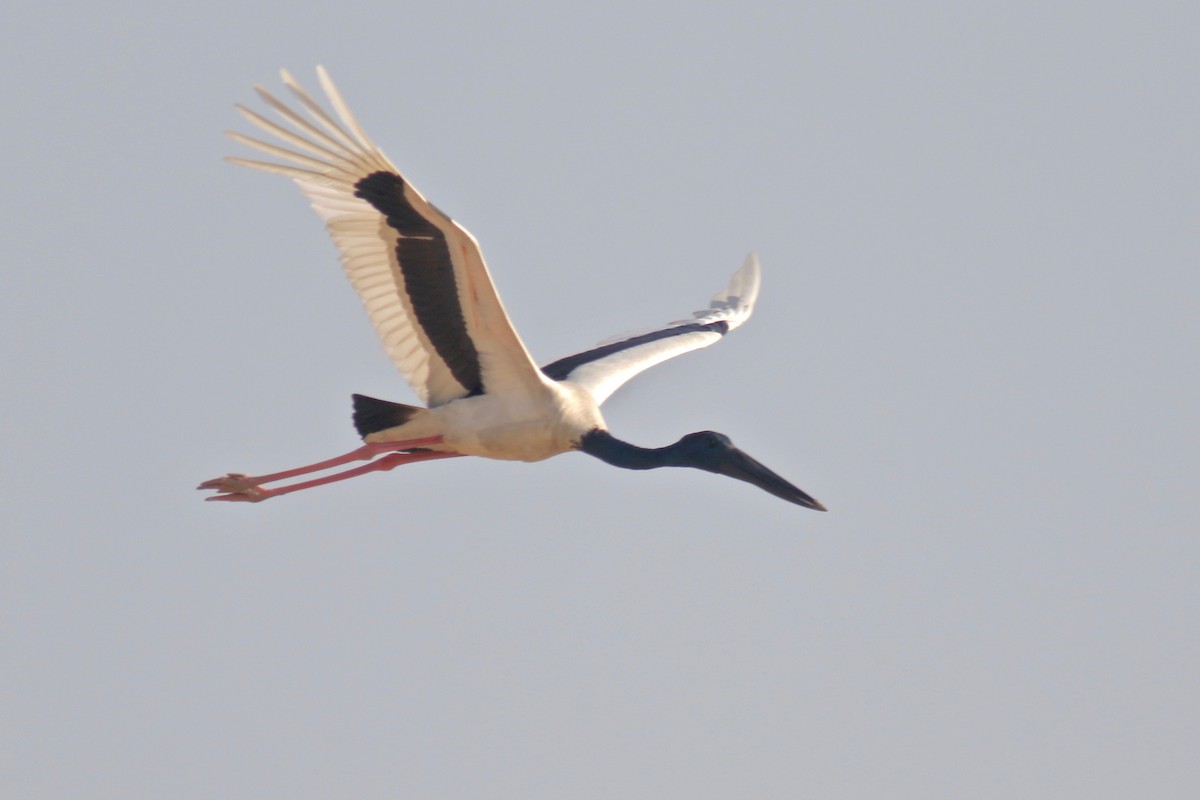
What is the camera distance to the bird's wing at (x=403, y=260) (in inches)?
570

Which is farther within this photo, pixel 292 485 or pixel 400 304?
pixel 292 485

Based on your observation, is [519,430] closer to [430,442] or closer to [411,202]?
[430,442]

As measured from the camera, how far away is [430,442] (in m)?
17.0

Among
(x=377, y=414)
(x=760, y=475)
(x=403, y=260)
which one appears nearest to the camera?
(x=403, y=260)

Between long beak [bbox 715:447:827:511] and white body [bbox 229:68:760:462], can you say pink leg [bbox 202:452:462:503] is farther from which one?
long beak [bbox 715:447:827:511]

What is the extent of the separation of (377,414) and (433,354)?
37.9 inches

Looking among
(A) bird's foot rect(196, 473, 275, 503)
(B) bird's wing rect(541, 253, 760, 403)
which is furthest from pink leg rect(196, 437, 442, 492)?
(B) bird's wing rect(541, 253, 760, 403)

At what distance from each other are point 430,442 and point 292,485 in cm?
158

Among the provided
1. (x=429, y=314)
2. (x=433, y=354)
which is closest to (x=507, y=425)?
(x=433, y=354)

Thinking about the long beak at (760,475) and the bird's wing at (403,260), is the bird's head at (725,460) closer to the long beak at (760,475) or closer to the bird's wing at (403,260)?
the long beak at (760,475)

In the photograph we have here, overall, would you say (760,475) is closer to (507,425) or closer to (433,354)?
(507,425)

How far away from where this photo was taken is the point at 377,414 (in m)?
16.8

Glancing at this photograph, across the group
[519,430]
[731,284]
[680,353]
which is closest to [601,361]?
[680,353]

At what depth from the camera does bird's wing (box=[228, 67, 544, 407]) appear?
47.5 feet
